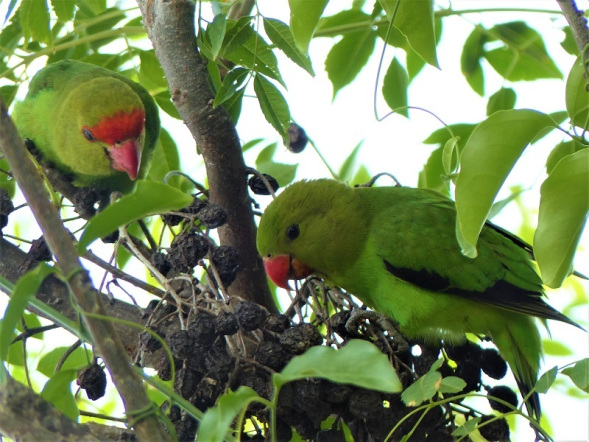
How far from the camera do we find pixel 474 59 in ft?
7.89

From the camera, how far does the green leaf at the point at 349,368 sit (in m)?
0.89

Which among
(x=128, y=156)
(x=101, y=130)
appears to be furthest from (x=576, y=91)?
(x=101, y=130)

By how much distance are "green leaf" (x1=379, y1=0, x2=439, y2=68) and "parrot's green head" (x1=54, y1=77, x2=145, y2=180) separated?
154 cm

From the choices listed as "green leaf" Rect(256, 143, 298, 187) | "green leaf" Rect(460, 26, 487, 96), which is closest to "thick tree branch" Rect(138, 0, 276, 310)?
"green leaf" Rect(256, 143, 298, 187)

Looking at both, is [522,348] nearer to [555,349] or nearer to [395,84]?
[555,349]

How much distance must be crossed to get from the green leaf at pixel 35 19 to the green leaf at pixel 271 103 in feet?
2.27

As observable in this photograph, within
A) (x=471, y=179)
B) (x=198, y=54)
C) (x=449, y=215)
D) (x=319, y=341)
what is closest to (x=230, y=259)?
(x=319, y=341)

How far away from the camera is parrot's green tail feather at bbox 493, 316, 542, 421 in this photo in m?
2.24

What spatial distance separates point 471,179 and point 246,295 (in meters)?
1.00

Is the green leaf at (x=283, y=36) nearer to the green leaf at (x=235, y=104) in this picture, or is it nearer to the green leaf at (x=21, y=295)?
the green leaf at (x=235, y=104)

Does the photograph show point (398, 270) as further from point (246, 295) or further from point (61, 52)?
point (61, 52)

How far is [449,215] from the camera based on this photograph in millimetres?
2279

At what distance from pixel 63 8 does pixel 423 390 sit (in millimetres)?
1478

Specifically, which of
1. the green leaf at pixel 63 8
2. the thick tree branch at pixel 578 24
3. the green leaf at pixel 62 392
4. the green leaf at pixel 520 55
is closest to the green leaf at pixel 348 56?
the green leaf at pixel 520 55
